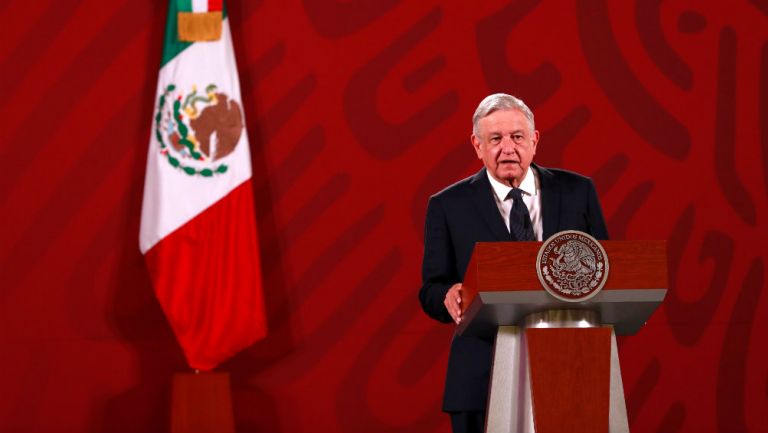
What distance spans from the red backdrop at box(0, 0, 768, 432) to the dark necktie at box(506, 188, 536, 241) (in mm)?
2071

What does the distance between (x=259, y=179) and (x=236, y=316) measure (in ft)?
2.12

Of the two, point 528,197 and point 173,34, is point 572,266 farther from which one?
point 173,34

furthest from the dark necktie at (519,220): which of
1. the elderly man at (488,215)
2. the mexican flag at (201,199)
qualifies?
the mexican flag at (201,199)

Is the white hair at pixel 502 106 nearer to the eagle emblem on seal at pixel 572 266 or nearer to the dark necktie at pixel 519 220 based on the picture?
the dark necktie at pixel 519 220

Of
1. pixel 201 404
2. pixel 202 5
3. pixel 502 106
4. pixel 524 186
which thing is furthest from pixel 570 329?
pixel 202 5

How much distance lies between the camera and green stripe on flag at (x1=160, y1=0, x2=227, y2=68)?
13.7 feet

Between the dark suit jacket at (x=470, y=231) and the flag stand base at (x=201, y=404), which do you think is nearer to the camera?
the dark suit jacket at (x=470, y=231)

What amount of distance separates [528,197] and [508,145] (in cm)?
13

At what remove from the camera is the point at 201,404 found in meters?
3.93

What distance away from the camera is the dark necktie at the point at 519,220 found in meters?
2.19

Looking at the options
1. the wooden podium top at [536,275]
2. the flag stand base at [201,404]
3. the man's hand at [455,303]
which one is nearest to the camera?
the wooden podium top at [536,275]

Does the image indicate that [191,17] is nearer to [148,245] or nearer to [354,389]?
[148,245]

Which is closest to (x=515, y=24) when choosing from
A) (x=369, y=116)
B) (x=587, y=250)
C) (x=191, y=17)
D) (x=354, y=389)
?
(x=369, y=116)

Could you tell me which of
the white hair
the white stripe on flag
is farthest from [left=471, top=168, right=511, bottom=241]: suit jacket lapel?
the white stripe on flag
